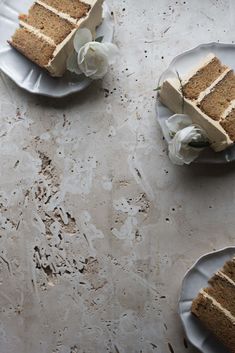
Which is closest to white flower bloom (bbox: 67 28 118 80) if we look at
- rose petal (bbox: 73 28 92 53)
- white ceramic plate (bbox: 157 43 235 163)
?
rose petal (bbox: 73 28 92 53)

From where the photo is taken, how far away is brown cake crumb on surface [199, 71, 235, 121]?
165 cm

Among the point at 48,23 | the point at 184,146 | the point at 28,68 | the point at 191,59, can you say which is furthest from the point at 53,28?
the point at 184,146

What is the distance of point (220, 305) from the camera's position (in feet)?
5.40

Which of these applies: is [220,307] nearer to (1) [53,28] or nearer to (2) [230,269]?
(2) [230,269]

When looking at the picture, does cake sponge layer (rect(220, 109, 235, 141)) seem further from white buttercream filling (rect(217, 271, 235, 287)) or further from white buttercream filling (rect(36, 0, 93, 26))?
white buttercream filling (rect(36, 0, 93, 26))

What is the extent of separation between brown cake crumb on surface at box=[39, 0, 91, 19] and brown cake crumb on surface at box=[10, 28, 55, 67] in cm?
11

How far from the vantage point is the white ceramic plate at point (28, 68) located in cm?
177

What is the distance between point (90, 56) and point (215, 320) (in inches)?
30.6

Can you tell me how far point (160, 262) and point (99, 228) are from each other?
0.64 feet

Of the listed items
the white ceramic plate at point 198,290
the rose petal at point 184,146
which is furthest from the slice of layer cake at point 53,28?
the white ceramic plate at point 198,290

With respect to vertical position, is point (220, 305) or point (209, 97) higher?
point (209, 97)

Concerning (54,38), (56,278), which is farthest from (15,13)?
(56,278)

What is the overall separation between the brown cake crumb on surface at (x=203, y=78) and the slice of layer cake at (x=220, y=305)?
1.50 ft

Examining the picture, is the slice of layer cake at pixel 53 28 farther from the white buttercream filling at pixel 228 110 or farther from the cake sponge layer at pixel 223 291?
the cake sponge layer at pixel 223 291
